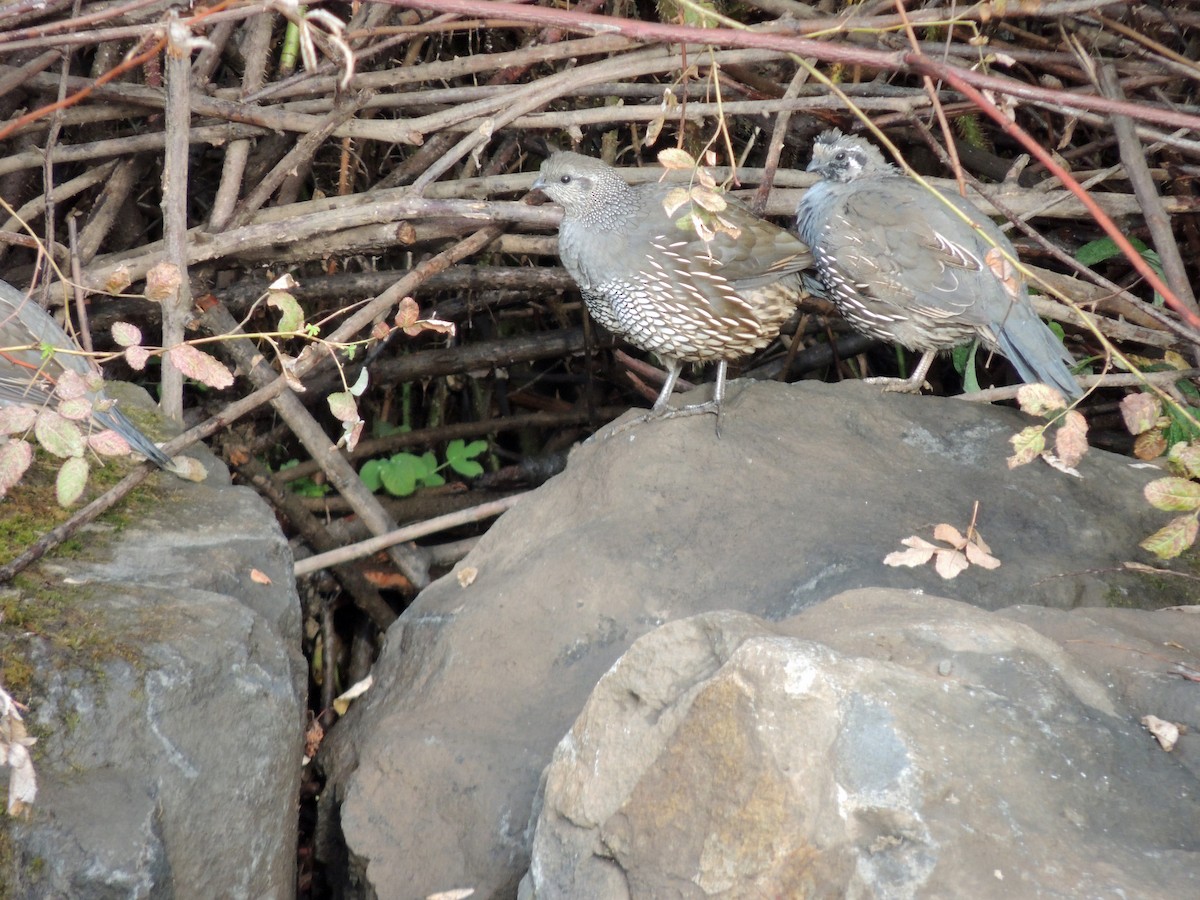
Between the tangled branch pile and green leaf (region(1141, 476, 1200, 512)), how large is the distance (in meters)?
0.71

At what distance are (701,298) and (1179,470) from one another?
175 cm

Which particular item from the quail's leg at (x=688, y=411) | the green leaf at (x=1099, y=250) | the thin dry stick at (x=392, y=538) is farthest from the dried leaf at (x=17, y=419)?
the green leaf at (x=1099, y=250)

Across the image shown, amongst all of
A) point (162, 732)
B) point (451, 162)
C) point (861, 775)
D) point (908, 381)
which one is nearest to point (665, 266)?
point (451, 162)

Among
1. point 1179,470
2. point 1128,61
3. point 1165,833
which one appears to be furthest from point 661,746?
point 1128,61

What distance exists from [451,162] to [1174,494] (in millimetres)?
2446

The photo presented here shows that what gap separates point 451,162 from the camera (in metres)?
4.08

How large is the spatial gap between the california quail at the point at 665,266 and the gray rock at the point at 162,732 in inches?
68.3

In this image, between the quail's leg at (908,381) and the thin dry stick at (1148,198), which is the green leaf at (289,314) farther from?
the thin dry stick at (1148,198)

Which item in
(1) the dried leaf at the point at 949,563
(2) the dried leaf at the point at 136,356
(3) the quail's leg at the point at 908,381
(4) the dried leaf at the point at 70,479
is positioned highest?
(2) the dried leaf at the point at 136,356

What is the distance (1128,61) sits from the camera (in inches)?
181

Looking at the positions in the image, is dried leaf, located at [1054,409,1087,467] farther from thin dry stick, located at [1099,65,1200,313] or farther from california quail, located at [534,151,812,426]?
california quail, located at [534,151,812,426]

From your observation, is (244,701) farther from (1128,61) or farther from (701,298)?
(1128,61)

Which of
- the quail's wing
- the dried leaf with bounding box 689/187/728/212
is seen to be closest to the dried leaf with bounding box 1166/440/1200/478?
the dried leaf with bounding box 689/187/728/212

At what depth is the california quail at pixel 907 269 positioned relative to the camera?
4.13 meters
